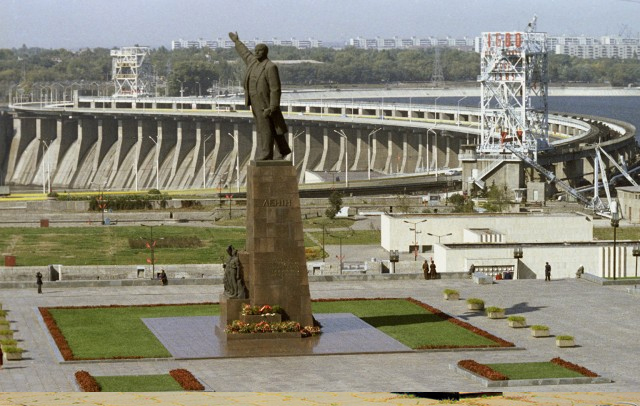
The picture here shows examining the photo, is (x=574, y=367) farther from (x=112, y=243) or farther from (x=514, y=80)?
(x=514, y=80)

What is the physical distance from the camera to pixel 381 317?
57.8 metres

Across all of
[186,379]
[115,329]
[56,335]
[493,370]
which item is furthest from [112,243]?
[493,370]

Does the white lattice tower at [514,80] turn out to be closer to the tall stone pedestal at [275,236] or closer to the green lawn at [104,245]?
the green lawn at [104,245]

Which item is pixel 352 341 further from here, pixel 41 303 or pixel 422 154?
pixel 422 154

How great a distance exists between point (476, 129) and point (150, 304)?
112147 mm

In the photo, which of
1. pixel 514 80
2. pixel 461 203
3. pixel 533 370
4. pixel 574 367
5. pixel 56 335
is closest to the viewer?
pixel 533 370

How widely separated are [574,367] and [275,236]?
11497 mm

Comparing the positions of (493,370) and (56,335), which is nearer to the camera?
(493,370)

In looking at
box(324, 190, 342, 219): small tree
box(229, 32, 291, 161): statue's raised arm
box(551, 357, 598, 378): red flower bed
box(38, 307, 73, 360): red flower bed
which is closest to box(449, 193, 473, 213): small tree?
box(324, 190, 342, 219): small tree

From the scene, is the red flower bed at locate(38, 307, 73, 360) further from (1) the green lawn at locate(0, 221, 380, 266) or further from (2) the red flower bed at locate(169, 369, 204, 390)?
(1) the green lawn at locate(0, 221, 380, 266)

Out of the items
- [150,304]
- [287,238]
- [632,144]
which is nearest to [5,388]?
[287,238]

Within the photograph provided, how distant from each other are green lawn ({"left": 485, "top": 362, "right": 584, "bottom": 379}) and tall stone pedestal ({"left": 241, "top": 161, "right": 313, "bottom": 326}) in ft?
27.2

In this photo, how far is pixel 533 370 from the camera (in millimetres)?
46938

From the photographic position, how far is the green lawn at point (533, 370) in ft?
151
